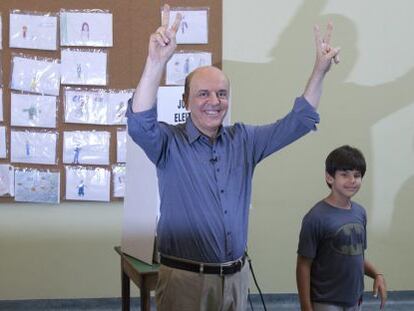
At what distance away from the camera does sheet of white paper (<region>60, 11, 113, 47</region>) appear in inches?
122

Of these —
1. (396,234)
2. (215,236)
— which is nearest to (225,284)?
(215,236)

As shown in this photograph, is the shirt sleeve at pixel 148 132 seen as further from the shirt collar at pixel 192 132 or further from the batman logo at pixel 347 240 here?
the batman logo at pixel 347 240

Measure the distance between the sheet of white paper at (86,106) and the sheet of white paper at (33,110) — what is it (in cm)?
9

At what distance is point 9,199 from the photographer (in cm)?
318

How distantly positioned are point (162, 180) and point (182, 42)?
169cm

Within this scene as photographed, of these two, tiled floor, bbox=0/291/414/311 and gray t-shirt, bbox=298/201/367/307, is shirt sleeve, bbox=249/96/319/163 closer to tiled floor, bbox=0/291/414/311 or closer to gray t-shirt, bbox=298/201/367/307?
gray t-shirt, bbox=298/201/367/307

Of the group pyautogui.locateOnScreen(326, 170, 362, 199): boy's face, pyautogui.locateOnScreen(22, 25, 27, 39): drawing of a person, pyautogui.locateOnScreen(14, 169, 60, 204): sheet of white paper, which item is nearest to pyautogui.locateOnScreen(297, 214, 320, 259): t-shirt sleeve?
pyautogui.locateOnScreen(326, 170, 362, 199): boy's face

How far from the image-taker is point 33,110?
3.14 m

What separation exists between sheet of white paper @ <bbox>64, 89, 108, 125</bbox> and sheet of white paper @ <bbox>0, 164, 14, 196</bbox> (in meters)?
0.45

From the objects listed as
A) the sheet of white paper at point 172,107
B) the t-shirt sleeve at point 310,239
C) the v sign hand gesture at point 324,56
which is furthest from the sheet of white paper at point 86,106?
the v sign hand gesture at point 324,56

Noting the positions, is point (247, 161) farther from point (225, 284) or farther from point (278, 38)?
point (278, 38)

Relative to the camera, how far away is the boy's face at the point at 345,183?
1.97m

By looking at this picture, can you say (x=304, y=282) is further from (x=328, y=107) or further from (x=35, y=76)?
(x=35, y=76)

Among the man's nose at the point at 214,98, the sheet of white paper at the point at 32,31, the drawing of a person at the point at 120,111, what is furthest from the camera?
the drawing of a person at the point at 120,111
